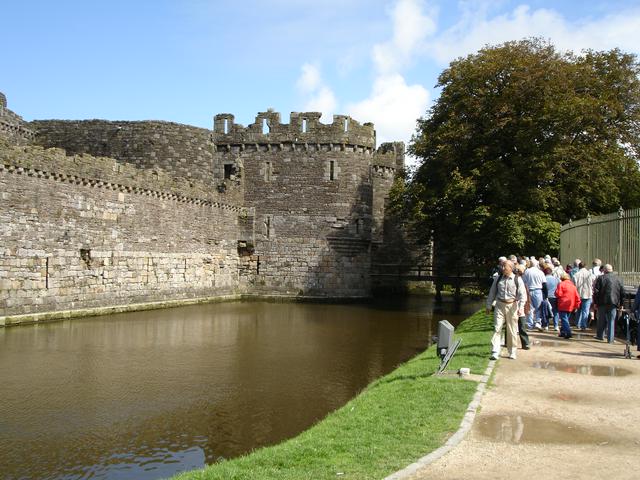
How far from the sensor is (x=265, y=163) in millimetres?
30859

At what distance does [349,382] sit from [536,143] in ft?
51.5

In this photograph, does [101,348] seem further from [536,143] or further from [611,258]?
[536,143]

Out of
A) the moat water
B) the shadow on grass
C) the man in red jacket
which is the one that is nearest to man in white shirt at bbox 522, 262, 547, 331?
the man in red jacket

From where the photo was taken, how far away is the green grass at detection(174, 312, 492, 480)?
5.70 meters

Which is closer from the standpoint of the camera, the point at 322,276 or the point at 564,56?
the point at 564,56

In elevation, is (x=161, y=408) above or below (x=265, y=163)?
below

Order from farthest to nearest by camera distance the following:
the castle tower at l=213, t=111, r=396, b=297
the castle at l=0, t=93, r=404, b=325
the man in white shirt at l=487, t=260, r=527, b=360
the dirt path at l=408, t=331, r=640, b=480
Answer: the castle tower at l=213, t=111, r=396, b=297 < the castle at l=0, t=93, r=404, b=325 < the man in white shirt at l=487, t=260, r=527, b=360 < the dirt path at l=408, t=331, r=640, b=480

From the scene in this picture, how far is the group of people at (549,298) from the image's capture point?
1098 cm

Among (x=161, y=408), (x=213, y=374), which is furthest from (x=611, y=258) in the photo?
(x=161, y=408)

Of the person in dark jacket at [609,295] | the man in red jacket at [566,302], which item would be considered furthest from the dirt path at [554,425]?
the man in red jacket at [566,302]

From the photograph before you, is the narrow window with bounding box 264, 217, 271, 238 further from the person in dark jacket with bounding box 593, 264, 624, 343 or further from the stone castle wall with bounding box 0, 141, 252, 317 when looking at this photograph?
the person in dark jacket with bounding box 593, 264, 624, 343

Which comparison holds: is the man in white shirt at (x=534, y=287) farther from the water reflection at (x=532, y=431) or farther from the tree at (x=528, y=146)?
the water reflection at (x=532, y=431)

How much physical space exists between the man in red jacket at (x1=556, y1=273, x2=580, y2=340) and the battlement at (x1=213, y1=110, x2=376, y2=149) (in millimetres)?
17978

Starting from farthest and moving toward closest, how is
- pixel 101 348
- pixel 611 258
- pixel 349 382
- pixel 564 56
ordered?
pixel 564 56, pixel 611 258, pixel 101 348, pixel 349 382
